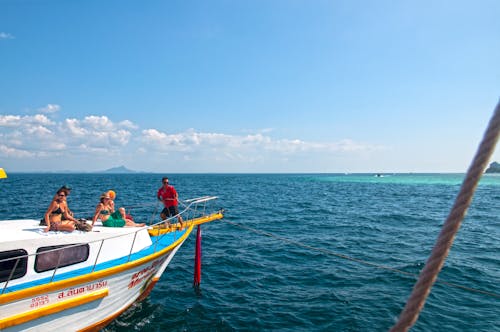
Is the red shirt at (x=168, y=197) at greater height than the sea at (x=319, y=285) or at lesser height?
greater

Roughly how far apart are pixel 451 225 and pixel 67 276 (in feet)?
26.1

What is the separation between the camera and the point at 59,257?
727 cm

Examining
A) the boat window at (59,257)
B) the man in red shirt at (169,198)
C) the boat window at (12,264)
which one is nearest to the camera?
the boat window at (12,264)

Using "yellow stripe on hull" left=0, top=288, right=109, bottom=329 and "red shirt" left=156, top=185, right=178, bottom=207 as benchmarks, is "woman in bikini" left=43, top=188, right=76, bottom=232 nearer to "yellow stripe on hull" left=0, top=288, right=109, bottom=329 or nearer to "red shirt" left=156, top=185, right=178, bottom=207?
"yellow stripe on hull" left=0, top=288, right=109, bottom=329

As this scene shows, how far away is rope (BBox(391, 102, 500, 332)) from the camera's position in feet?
5.45

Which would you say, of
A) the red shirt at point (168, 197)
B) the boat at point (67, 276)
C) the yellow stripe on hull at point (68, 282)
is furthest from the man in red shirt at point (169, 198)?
the yellow stripe on hull at point (68, 282)

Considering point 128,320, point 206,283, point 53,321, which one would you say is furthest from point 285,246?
point 53,321

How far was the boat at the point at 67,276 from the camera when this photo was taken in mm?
6215

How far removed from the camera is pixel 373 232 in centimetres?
1919

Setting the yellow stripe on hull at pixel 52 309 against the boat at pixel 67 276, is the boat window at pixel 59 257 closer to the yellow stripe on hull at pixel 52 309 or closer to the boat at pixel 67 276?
the boat at pixel 67 276

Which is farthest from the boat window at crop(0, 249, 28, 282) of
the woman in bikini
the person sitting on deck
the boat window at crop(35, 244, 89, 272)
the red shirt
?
the red shirt

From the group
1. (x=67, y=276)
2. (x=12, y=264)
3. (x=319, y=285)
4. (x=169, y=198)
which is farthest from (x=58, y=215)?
(x=319, y=285)

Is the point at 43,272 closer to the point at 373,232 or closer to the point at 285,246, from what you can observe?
the point at 285,246

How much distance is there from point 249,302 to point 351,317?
10.5 ft
